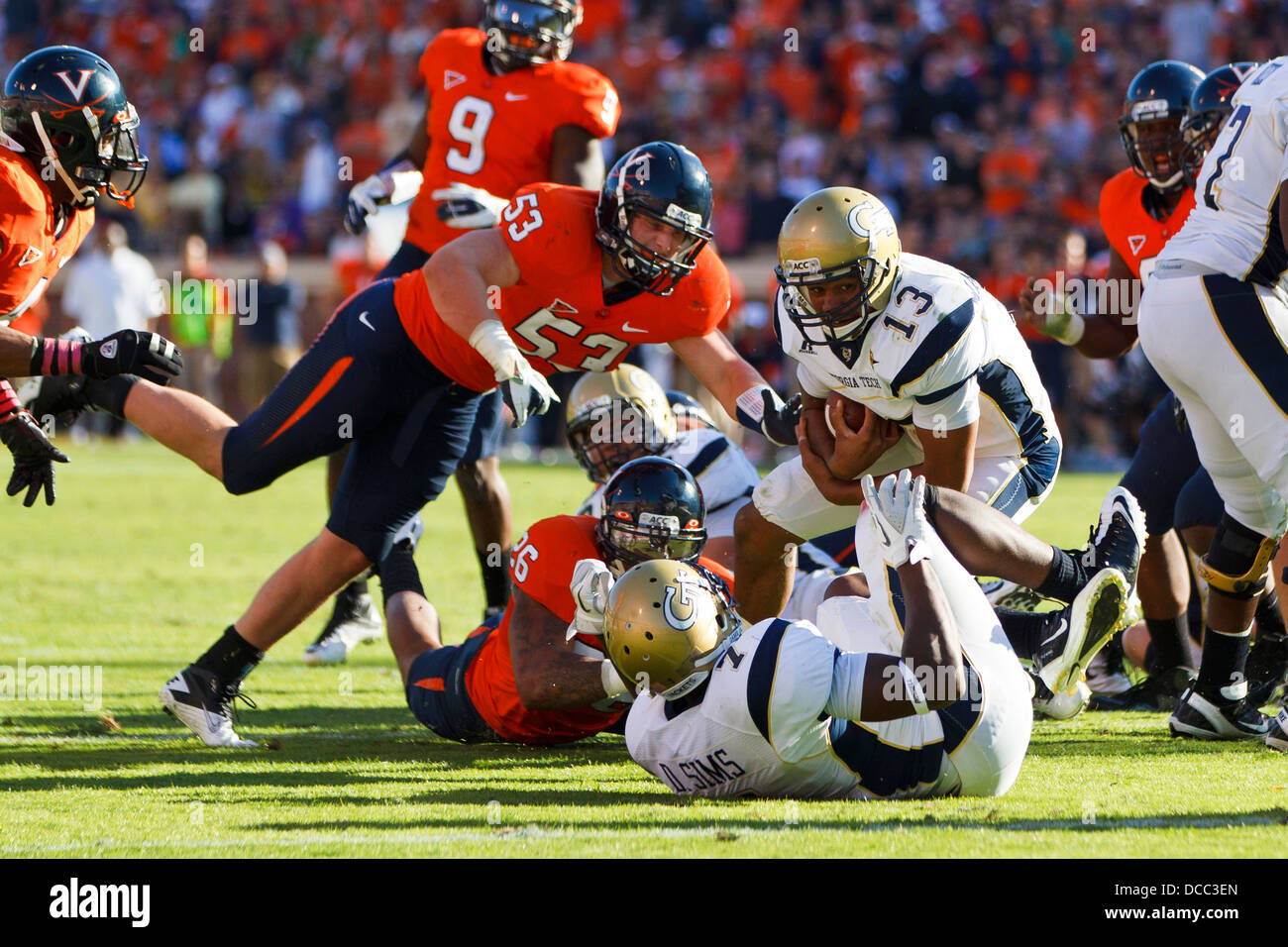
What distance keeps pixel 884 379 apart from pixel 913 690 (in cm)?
114

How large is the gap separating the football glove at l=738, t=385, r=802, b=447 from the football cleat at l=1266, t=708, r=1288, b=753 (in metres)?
1.58

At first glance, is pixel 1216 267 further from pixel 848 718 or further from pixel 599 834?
pixel 599 834

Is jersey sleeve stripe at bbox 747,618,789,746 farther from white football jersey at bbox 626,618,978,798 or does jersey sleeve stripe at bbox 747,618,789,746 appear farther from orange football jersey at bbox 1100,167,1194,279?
orange football jersey at bbox 1100,167,1194,279

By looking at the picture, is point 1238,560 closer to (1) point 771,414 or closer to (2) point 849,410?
(2) point 849,410

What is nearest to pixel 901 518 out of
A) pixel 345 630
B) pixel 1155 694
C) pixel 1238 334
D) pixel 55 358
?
pixel 1238 334

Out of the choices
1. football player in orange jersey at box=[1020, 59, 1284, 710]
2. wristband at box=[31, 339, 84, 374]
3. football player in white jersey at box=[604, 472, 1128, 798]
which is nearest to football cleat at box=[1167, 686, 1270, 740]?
football player in orange jersey at box=[1020, 59, 1284, 710]

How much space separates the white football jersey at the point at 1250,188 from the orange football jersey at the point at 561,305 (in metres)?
1.51

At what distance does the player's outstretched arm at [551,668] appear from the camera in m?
4.17

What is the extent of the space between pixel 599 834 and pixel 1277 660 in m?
2.66

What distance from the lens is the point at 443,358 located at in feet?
16.2

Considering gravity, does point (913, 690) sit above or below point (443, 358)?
below

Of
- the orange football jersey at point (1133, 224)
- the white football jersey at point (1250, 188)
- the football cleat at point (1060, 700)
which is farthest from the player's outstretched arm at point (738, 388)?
the orange football jersey at point (1133, 224)

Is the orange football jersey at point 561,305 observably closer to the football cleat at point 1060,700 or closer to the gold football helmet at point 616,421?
the gold football helmet at point 616,421

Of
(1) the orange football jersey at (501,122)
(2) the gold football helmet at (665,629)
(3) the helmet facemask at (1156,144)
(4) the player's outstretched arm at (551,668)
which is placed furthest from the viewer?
(1) the orange football jersey at (501,122)
